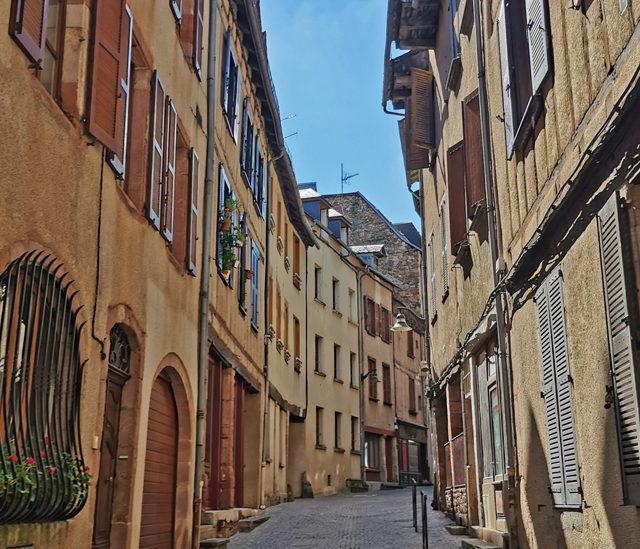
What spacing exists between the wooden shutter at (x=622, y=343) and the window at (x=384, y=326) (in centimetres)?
3123

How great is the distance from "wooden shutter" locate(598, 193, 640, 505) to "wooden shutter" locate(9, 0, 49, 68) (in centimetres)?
392

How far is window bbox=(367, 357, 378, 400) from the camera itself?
35.0m

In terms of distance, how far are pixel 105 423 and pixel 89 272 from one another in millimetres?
1886

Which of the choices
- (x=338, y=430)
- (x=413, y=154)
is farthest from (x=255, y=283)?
(x=338, y=430)

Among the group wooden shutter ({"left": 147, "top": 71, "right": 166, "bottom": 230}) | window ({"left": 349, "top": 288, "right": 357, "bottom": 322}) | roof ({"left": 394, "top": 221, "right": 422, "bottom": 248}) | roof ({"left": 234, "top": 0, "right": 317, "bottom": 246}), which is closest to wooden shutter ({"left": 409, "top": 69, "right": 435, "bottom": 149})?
roof ({"left": 234, "top": 0, "right": 317, "bottom": 246})

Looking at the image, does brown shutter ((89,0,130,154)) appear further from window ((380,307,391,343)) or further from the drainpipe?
window ((380,307,391,343))

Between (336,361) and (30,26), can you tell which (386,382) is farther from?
(30,26)

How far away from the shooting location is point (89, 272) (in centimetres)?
724

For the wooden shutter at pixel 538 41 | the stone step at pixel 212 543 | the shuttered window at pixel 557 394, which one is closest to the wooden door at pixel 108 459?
the stone step at pixel 212 543

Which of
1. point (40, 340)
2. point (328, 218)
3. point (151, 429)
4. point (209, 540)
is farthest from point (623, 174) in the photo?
point (328, 218)

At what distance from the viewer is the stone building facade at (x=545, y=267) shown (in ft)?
19.1

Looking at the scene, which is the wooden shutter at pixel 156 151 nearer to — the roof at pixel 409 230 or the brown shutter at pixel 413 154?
the brown shutter at pixel 413 154

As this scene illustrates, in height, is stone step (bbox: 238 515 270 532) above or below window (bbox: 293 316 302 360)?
below

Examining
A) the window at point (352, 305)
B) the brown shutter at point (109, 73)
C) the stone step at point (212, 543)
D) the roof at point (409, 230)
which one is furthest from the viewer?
the roof at point (409, 230)
